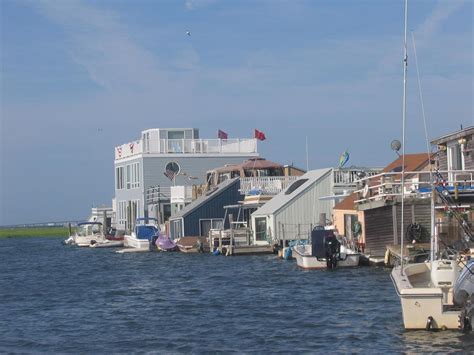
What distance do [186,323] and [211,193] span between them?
42.3m

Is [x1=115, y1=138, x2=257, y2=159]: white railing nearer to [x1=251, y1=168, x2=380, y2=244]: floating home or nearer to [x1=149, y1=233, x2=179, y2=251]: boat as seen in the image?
[x1=149, y1=233, x2=179, y2=251]: boat

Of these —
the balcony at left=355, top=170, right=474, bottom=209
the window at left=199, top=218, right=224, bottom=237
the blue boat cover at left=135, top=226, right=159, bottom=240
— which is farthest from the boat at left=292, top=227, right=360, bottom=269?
the blue boat cover at left=135, top=226, right=159, bottom=240

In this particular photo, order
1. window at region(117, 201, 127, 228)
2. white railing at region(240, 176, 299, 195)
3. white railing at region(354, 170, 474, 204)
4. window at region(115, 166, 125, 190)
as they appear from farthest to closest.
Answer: window at region(115, 166, 125, 190) → window at region(117, 201, 127, 228) → white railing at region(240, 176, 299, 195) → white railing at region(354, 170, 474, 204)

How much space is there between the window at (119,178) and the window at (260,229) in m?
30.4

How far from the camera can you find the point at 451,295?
2203cm

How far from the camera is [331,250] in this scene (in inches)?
1596

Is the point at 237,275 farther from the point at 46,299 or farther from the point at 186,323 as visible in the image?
the point at 186,323

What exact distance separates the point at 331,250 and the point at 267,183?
25.5 meters

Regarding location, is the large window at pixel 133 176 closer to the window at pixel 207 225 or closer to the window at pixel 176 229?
the window at pixel 176 229

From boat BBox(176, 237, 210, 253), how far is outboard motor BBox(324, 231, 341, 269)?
70.7ft

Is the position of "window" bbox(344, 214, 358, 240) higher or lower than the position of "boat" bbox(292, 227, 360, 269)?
higher

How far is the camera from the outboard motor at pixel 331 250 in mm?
40281

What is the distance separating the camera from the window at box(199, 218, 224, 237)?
67.2 metres

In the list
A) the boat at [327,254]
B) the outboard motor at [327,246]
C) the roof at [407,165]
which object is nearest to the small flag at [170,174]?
the roof at [407,165]
